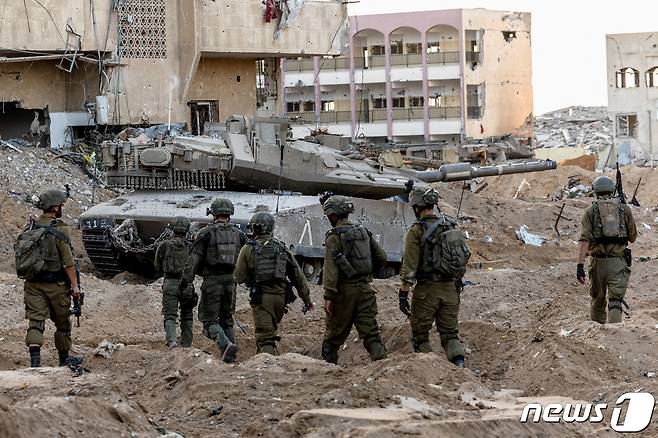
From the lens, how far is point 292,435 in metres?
7.76

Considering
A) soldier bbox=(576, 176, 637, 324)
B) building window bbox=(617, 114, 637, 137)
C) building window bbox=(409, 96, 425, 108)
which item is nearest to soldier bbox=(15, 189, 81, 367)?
soldier bbox=(576, 176, 637, 324)

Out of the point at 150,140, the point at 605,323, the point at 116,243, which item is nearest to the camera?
the point at 605,323

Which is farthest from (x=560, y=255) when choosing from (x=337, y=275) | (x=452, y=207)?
(x=337, y=275)

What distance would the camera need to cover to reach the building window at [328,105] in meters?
53.8

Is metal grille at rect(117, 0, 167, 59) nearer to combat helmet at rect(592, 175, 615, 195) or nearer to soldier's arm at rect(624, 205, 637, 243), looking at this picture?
combat helmet at rect(592, 175, 615, 195)

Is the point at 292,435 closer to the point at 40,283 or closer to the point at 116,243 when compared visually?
the point at 40,283

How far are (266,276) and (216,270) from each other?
36.7 inches

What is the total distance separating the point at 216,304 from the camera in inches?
488

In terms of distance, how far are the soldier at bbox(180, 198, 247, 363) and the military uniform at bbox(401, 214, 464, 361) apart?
1.76m

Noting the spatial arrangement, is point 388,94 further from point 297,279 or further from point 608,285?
point 297,279

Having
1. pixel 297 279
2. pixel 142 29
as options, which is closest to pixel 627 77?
pixel 142 29

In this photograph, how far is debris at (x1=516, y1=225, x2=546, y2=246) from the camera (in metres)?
26.7

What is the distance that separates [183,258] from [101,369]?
1.60 m

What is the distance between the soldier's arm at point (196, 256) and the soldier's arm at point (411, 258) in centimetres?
198
